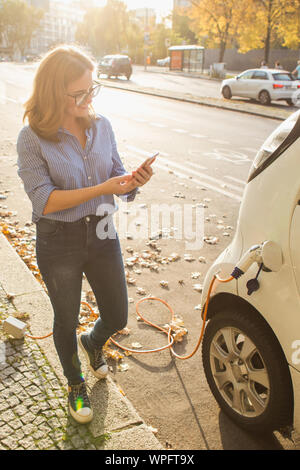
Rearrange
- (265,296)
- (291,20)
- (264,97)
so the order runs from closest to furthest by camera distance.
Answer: (265,296) < (264,97) < (291,20)

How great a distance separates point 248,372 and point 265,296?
0.52m

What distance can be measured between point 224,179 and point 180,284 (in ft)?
13.8

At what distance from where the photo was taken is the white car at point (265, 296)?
2.23 m

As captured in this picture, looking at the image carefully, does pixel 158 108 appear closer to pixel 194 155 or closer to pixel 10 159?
pixel 194 155

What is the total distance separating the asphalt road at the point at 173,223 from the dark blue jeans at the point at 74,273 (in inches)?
27.6

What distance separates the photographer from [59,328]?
275 centimetres

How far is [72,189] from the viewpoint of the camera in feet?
8.21

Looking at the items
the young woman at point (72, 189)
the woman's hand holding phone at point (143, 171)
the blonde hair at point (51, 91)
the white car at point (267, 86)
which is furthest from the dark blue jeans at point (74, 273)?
the white car at point (267, 86)

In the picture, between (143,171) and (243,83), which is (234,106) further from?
(143,171)

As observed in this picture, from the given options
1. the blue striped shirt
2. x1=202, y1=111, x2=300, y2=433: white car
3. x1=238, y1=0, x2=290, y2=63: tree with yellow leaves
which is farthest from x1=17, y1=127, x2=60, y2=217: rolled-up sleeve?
x1=238, y1=0, x2=290, y2=63: tree with yellow leaves

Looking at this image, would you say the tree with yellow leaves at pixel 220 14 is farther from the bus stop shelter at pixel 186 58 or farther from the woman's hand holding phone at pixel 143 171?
the woman's hand holding phone at pixel 143 171

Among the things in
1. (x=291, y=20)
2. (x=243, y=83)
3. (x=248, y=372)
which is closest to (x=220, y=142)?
(x=248, y=372)

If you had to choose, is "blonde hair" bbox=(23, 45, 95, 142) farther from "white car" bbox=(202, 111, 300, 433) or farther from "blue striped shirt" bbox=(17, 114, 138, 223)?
"white car" bbox=(202, 111, 300, 433)

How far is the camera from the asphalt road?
299cm
